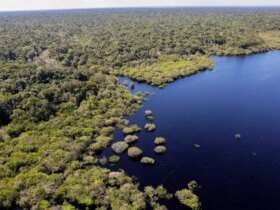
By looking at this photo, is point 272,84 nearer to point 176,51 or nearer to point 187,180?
point 176,51

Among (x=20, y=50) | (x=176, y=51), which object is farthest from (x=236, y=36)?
(x=20, y=50)

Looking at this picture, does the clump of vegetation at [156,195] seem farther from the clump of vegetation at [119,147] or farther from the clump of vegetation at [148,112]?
the clump of vegetation at [148,112]

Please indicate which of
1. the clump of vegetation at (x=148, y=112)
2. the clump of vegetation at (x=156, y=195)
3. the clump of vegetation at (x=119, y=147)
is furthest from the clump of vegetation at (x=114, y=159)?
the clump of vegetation at (x=148, y=112)

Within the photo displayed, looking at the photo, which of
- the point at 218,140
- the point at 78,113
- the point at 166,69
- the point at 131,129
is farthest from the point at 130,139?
the point at 166,69

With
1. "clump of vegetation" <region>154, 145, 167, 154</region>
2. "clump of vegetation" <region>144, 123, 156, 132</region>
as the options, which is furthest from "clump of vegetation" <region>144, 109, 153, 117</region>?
"clump of vegetation" <region>154, 145, 167, 154</region>

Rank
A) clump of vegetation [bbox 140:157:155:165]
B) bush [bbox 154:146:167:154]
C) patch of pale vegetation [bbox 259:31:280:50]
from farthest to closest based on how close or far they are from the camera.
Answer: patch of pale vegetation [bbox 259:31:280:50] < bush [bbox 154:146:167:154] < clump of vegetation [bbox 140:157:155:165]

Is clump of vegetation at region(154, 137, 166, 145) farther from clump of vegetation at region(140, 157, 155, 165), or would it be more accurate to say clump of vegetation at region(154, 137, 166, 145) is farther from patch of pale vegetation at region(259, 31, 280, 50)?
patch of pale vegetation at region(259, 31, 280, 50)
